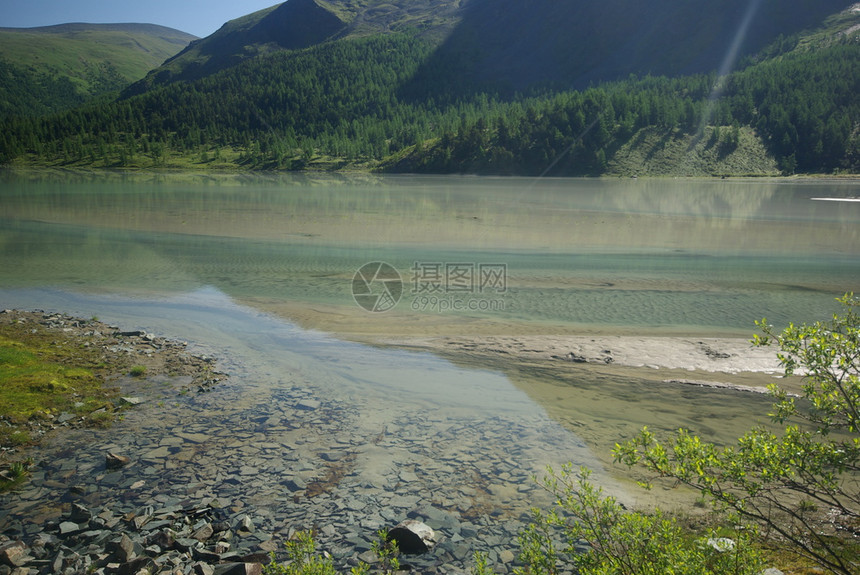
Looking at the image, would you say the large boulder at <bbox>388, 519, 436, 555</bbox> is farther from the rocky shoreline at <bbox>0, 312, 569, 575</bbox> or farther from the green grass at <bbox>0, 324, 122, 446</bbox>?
the green grass at <bbox>0, 324, 122, 446</bbox>

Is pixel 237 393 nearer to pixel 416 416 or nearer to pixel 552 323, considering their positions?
pixel 416 416

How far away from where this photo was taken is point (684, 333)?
16703mm

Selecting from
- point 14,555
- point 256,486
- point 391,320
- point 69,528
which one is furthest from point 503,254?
point 14,555

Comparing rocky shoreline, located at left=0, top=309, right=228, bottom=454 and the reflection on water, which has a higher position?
the reflection on water

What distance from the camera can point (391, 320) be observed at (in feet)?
59.9

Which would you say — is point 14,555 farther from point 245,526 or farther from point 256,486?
point 256,486

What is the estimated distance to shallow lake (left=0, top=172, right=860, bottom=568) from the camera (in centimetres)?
887

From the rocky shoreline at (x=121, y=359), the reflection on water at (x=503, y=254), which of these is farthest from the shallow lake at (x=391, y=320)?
the rocky shoreline at (x=121, y=359)

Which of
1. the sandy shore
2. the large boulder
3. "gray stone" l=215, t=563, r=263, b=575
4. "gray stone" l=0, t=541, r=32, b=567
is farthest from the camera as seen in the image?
the sandy shore

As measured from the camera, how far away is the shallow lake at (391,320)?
8867 mm

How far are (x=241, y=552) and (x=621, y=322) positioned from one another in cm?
1398

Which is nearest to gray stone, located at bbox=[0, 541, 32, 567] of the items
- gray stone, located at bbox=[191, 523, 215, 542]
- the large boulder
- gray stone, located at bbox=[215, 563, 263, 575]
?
gray stone, located at bbox=[191, 523, 215, 542]

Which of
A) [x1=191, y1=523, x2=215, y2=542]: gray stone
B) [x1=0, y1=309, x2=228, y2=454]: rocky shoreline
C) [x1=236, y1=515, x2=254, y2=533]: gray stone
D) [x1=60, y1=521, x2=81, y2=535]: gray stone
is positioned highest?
[x1=0, y1=309, x2=228, y2=454]: rocky shoreline

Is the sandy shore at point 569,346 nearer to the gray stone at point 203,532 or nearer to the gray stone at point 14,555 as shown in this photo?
the gray stone at point 203,532
